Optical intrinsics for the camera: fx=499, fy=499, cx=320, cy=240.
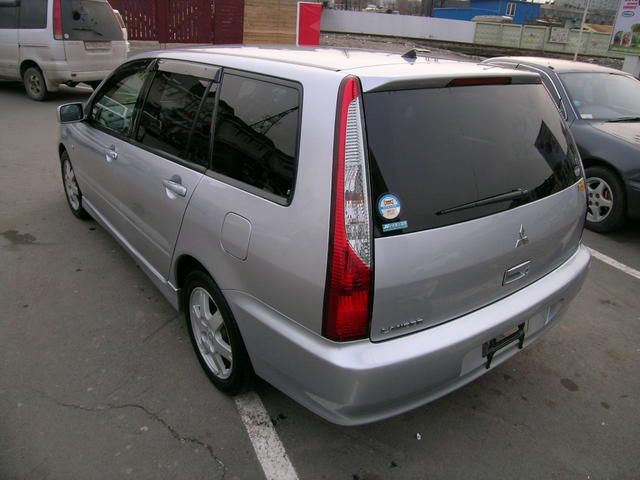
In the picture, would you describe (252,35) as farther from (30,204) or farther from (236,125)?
(236,125)

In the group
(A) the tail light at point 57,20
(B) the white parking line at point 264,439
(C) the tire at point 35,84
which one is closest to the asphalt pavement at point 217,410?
(B) the white parking line at point 264,439

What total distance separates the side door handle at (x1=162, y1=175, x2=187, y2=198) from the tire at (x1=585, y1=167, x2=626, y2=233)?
4077 mm

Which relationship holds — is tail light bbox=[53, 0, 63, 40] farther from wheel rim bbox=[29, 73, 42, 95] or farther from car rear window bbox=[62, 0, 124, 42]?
wheel rim bbox=[29, 73, 42, 95]

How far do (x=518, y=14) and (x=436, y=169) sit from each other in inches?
2615

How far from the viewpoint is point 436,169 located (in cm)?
198

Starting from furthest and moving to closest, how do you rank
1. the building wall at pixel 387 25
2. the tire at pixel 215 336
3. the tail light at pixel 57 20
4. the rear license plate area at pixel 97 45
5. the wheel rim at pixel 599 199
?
the building wall at pixel 387 25 < the rear license plate area at pixel 97 45 < the tail light at pixel 57 20 < the wheel rim at pixel 599 199 < the tire at pixel 215 336

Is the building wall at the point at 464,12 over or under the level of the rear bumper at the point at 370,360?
over

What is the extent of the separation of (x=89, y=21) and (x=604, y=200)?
9.26 meters

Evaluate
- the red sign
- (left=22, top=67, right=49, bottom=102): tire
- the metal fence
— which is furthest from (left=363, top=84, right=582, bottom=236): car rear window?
the metal fence

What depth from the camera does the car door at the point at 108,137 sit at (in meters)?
3.36

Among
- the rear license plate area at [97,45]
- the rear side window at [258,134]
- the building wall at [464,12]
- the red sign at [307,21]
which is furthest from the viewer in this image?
the building wall at [464,12]

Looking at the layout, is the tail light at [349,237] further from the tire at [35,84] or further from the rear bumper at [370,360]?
the tire at [35,84]

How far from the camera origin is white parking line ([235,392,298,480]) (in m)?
2.20

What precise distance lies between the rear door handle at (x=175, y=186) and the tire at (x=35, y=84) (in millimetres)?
8692
